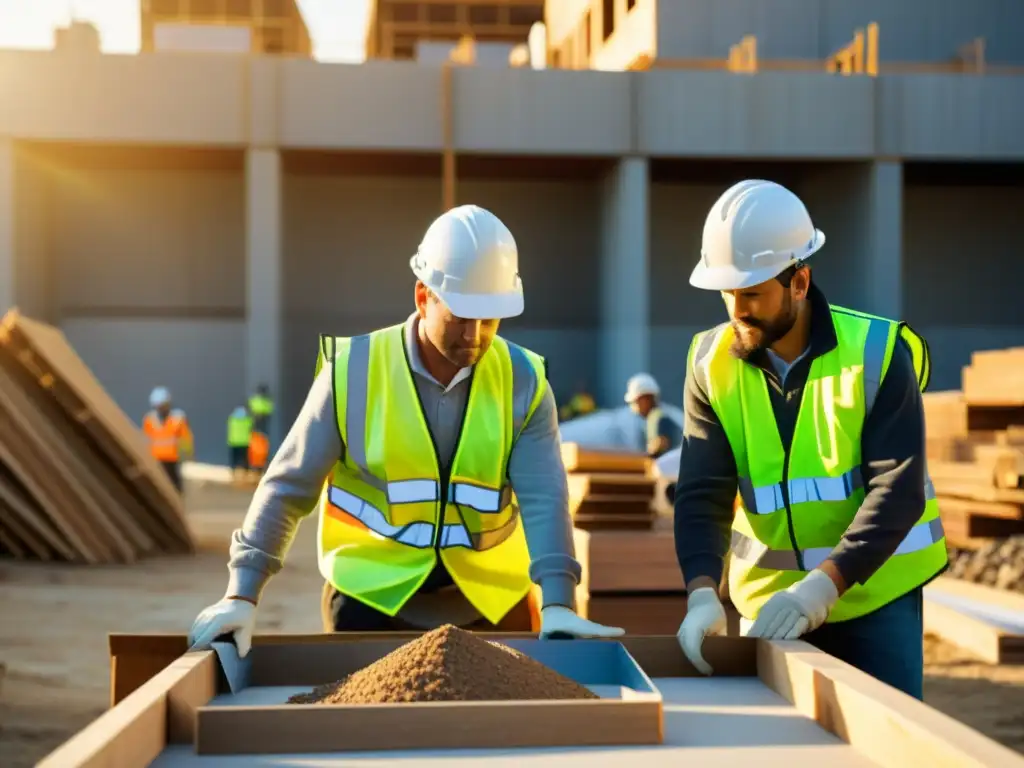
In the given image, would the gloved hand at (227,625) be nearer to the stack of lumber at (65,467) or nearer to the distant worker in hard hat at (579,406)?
the stack of lumber at (65,467)

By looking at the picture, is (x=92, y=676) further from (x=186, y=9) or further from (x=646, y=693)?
(x=186, y=9)

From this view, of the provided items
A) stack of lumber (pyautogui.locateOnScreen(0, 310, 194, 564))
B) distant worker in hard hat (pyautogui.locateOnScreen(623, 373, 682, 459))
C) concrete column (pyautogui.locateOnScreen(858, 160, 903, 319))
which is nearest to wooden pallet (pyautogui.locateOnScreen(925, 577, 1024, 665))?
distant worker in hard hat (pyautogui.locateOnScreen(623, 373, 682, 459))

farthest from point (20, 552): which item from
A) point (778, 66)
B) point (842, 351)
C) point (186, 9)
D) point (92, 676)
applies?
point (186, 9)

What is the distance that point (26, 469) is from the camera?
11016mm

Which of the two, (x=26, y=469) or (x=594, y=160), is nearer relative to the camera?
(x=26, y=469)

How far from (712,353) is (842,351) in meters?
0.35

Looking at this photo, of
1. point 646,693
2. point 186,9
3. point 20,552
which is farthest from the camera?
point 186,9

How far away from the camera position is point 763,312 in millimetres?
3207

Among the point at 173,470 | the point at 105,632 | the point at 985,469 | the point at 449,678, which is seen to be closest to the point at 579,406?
the point at 173,470

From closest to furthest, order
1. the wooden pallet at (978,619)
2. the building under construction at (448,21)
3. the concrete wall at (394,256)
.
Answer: the wooden pallet at (978,619) < the concrete wall at (394,256) < the building under construction at (448,21)

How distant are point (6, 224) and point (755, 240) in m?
23.0

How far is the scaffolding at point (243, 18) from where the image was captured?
101 feet

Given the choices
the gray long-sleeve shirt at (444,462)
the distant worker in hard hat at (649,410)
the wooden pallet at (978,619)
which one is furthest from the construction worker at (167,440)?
the gray long-sleeve shirt at (444,462)

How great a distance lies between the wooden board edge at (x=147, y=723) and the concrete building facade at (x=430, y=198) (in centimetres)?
2222
